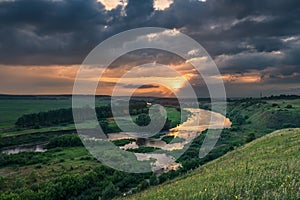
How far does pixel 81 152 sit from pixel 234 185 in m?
61.4

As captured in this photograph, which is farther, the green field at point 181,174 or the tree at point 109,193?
the tree at point 109,193

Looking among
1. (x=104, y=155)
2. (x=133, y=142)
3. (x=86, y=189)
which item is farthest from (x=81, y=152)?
(x=86, y=189)

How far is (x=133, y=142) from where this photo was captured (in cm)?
7956

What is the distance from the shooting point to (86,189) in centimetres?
3778

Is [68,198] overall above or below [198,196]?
below

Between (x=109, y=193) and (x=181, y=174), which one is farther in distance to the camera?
(x=181, y=174)

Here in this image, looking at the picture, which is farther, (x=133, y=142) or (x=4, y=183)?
(x=133, y=142)

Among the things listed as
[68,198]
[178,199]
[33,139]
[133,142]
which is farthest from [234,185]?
[33,139]

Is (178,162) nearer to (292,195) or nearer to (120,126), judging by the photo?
(292,195)

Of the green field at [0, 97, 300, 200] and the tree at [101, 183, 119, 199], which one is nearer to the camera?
the green field at [0, 97, 300, 200]

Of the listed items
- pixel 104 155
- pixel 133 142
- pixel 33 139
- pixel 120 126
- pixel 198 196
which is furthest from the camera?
pixel 120 126

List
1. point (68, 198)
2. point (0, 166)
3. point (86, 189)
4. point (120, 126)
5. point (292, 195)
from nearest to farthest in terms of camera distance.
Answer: point (292, 195) → point (68, 198) → point (86, 189) → point (0, 166) → point (120, 126)

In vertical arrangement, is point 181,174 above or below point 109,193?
above

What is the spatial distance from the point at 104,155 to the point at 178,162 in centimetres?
1828
